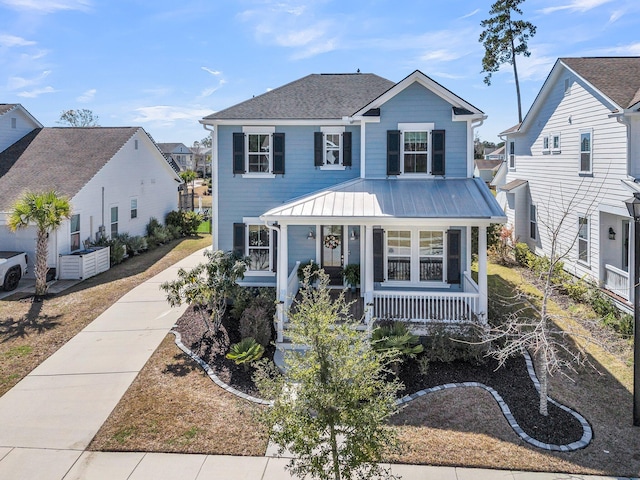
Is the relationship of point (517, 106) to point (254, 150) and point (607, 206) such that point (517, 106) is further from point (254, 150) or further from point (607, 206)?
point (254, 150)

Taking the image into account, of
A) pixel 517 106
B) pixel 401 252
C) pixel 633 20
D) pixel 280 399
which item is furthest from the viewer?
pixel 517 106

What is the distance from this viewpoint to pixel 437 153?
13.7 meters

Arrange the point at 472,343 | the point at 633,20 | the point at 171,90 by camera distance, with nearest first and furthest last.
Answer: the point at 472,343, the point at 633,20, the point at 171,90

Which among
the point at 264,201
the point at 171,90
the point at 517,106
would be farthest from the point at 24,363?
the point at 517,106

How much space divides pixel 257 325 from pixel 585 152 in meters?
13.7

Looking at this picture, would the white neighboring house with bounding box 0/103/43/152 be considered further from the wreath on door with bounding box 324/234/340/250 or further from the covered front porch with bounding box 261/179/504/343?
the wreath on door with bounding box 324/234/340/250

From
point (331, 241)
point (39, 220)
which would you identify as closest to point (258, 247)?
point (331, 241)

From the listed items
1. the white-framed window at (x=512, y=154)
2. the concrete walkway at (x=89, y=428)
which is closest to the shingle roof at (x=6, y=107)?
the concrete walkway at (x=89, y=428)

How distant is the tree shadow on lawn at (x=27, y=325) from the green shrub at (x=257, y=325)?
580 centimetres

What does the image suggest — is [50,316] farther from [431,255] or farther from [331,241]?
[431,255]

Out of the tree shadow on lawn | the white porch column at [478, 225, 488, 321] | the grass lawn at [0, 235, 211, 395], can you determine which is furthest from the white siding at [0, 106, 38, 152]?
the white porch column at [478, 225, 488, 321]

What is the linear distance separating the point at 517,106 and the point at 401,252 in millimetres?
29917

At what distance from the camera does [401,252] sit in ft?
45.5

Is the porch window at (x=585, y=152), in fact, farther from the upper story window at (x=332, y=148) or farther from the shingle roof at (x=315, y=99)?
the upper story window at (x=332, y=148)
